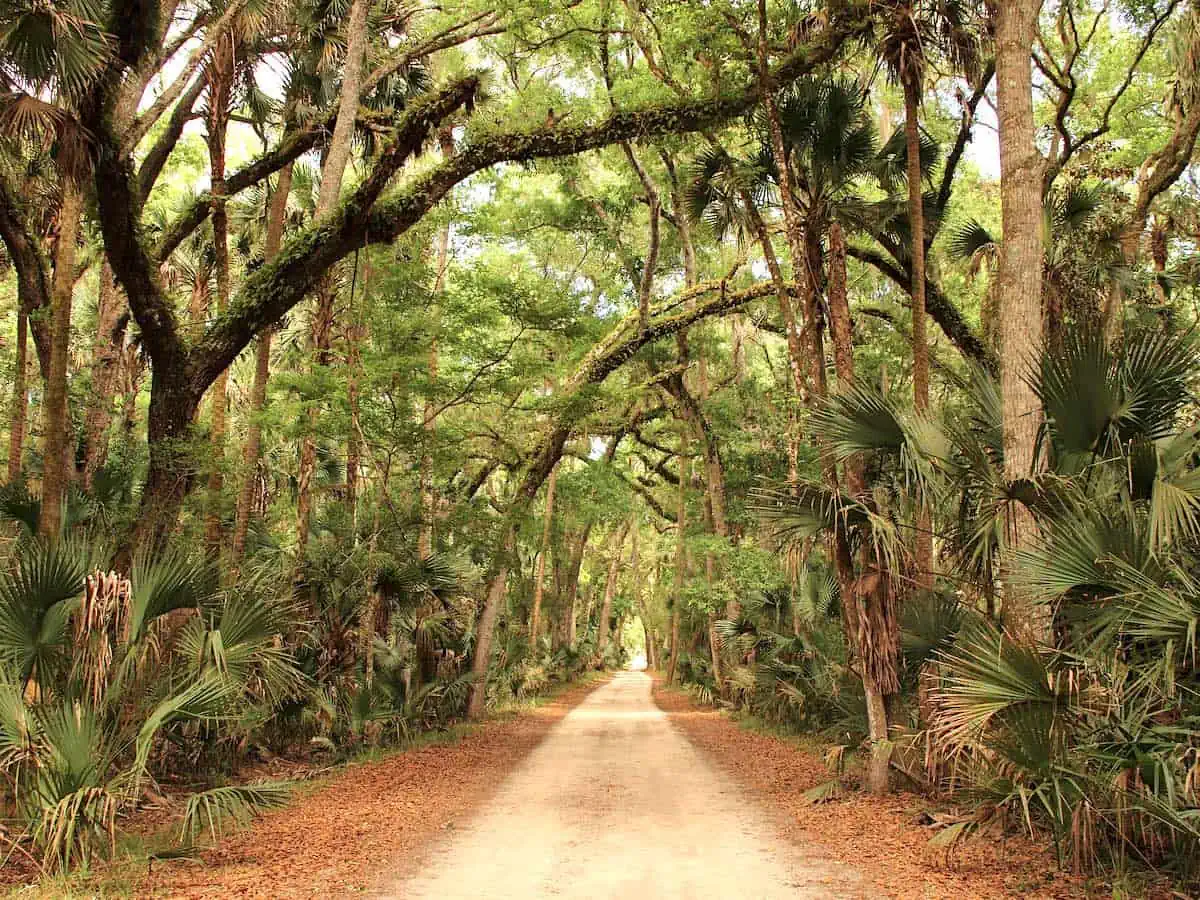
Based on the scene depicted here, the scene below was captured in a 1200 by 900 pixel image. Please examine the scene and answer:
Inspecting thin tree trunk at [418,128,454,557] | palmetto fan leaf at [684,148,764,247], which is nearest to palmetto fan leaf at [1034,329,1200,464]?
palmetto fan leaf at [684,148,764,247]

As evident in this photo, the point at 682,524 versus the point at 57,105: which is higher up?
the point at 57,105

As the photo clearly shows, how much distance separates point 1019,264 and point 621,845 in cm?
627

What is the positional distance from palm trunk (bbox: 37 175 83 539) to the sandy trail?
516 centimetres

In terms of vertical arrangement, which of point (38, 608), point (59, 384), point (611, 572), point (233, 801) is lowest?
point (233, 801)

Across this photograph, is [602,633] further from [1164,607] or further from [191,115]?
[1164,607]

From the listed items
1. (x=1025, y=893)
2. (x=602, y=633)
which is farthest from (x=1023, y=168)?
(x=602, y=633)

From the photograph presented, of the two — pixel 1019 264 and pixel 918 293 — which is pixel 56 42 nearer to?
pixel 918 293

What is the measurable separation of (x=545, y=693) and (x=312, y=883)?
2515 cm

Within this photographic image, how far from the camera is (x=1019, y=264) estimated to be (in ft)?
27.6

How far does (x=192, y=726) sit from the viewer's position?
1068 cm

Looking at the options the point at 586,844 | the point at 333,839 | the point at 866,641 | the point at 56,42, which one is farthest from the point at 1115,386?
the point at 56,42

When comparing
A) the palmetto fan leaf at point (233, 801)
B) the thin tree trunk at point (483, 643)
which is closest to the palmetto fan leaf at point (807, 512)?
the palmetto fan leaf at point (233, 801)

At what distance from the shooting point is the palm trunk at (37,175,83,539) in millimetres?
9070

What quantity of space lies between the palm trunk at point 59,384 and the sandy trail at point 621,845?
5164 millimetres
